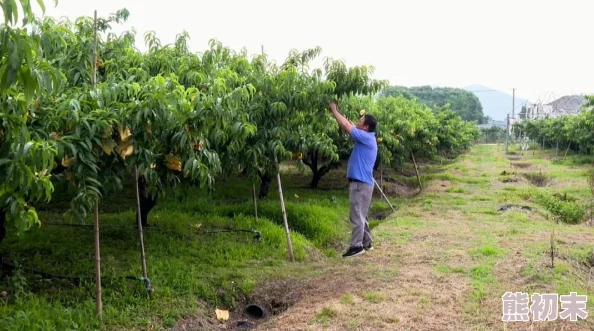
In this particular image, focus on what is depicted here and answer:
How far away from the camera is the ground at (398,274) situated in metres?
4.98

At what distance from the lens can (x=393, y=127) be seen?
14.3 meters

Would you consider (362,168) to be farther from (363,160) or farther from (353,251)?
(353,251)

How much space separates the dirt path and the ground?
12 mm

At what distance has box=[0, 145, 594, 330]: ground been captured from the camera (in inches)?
196

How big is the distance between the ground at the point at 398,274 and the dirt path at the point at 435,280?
0.04 feet

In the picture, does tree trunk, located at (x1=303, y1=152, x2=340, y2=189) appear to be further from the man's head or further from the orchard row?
the man's head

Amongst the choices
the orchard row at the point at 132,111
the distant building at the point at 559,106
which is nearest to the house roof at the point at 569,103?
the distant building at the point at 559,106

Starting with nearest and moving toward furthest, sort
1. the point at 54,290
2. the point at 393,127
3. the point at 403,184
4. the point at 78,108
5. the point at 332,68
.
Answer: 1. the point at 78,108
2. the point at 54,290
3. the point at 332,68
4. the point at 393,127
5. the point at 403,184

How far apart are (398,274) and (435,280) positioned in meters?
0.46

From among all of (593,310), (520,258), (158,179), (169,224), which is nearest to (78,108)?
(158,179)

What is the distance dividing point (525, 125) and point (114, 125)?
142ft

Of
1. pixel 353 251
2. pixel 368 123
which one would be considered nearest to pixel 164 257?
pixel 353 251

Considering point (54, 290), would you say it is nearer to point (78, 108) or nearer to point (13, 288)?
point (13, 288)

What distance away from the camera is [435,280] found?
6.13 meters
